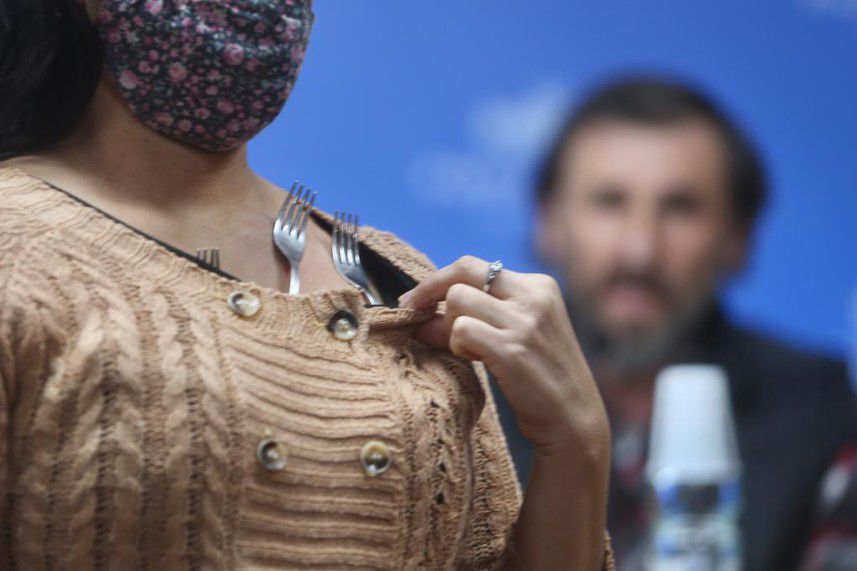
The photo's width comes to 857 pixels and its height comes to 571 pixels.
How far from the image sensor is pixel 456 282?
137 centimetres

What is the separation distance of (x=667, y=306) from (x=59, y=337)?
1034 millimetres

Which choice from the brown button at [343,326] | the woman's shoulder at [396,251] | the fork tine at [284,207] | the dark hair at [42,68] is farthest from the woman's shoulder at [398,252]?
the dark hair at [42,68]

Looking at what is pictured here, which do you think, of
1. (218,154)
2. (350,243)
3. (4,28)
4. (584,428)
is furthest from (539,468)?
(4,28)

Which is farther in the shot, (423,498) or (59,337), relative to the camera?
(423,498)

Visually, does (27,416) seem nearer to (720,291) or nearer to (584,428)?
(584,428)

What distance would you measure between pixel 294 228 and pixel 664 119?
0.80 metres

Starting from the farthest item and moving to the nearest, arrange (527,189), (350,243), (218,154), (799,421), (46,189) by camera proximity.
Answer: (527,189), (799,421), (350,243), (218,154), (46,189)

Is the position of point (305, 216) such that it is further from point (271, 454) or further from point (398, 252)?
point (271, 454)

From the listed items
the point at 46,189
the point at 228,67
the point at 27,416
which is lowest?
the point at 27,416

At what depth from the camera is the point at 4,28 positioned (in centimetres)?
129

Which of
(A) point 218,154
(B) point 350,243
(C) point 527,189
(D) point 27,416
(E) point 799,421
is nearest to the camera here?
(D) point 27,416

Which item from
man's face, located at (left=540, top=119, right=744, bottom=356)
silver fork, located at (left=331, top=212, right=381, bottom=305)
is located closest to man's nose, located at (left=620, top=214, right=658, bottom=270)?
man's face, located at (left=540, top=119, right=744, bottom=356)

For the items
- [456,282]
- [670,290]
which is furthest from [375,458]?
[670,290]

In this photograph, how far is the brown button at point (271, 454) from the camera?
3.88 ft
